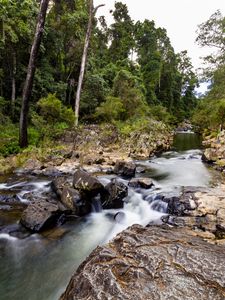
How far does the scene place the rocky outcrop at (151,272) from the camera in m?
2.23

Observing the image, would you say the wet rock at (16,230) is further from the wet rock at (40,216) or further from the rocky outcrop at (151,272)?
the rocky outcrop at (151,272)

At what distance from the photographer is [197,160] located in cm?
1239

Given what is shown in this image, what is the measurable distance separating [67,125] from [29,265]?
948cm

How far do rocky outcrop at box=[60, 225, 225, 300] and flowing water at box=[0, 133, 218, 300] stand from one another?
1.34 m

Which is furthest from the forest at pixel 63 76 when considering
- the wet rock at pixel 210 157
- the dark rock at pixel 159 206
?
the dark rock at pixel 159 206

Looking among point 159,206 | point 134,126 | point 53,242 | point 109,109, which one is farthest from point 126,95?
point 53,242

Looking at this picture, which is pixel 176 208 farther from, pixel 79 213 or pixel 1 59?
pixel 1 59

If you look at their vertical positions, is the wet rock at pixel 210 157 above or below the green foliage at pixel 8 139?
below

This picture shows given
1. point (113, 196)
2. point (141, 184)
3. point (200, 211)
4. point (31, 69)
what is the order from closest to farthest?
point (200, 211)
point (113, 196)
point (141, 184)
point (31, 69)

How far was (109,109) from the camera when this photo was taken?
1549 cm

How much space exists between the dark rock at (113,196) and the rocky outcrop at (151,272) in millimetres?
2942

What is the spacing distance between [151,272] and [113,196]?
3727 millimetres

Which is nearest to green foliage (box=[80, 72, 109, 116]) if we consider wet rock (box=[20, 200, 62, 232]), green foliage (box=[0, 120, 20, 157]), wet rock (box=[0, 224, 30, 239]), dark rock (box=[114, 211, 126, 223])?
green foliage (box=[0, 120, 20, 157])

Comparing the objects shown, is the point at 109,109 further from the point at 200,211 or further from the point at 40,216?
the point at 40,216
